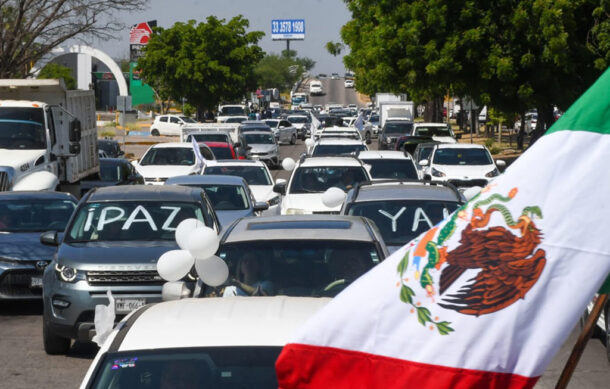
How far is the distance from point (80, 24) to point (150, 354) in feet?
89.0

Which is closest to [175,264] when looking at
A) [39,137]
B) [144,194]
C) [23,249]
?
[144,194]

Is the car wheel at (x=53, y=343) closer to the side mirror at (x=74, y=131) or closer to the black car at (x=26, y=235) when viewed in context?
the black car at (x=26, y=235)

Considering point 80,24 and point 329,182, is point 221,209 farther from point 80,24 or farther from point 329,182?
point 80,24

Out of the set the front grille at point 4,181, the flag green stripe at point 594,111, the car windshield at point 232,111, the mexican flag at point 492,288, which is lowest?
the car windshield at point 232,111

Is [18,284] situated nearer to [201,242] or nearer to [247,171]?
[201,242]

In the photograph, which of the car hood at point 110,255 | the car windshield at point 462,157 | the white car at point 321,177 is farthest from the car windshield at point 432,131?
the car hood at point 110,255

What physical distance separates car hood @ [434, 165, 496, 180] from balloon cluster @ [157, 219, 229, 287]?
18.9 m

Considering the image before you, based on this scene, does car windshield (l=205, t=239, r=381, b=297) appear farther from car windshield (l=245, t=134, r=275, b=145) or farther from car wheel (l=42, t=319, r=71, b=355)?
car windshield (l=245, t=134, r=275, b=145)

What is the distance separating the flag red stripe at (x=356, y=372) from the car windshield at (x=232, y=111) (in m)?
67.3

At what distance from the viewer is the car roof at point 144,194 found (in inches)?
488

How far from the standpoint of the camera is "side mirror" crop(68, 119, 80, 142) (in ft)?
67.7

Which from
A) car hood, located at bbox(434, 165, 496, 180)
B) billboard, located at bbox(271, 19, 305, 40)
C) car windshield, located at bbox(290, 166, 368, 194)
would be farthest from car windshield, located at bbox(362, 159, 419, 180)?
billboard, located at bbox(271, 19, 305, 40)

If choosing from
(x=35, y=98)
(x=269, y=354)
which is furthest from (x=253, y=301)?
(x=35, y=98)

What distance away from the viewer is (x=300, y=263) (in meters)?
8.23
